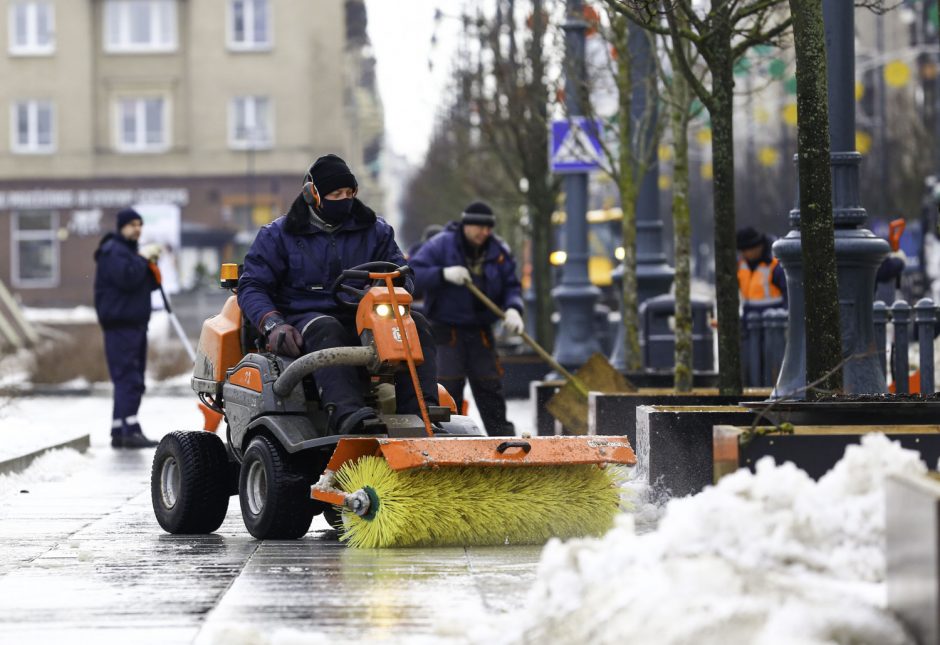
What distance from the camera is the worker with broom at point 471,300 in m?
12.4

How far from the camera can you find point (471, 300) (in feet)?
41.1

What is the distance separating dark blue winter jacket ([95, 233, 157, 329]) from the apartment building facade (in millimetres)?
43195

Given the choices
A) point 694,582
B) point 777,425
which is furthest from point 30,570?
point 694,582

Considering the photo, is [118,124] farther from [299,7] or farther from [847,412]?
[847,412]

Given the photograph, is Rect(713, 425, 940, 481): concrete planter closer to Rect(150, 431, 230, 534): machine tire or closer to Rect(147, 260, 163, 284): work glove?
Rect(150, 431, 230, 534): machine tire

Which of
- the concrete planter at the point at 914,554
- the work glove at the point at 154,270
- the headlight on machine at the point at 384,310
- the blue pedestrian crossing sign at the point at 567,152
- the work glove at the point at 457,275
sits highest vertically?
the blue pedestrian crossing sign at the point at 567,152

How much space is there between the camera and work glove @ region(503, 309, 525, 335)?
11523 mm

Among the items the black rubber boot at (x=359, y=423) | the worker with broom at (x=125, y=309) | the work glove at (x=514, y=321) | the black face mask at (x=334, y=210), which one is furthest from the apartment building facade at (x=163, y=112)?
the black rubber boot at (x=359, y=423)

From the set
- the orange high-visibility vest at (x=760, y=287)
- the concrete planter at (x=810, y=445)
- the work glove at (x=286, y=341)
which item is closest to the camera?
the concrete planter at (x=810, y=445)

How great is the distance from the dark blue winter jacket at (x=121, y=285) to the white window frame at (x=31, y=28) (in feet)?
152

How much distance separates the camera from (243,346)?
8633 mm

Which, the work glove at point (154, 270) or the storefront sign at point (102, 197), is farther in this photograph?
the storefront sign at point (102, 197)

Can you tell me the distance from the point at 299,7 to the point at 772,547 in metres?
55.4

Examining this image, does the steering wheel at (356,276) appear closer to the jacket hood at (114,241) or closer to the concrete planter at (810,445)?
the concrete planter at (810,445)
